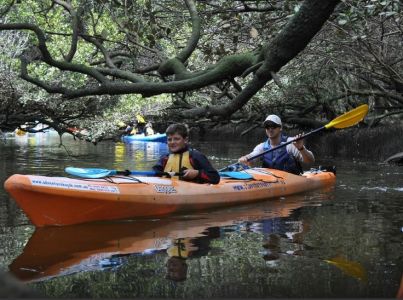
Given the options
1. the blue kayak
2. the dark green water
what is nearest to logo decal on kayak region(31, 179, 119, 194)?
the dark green water

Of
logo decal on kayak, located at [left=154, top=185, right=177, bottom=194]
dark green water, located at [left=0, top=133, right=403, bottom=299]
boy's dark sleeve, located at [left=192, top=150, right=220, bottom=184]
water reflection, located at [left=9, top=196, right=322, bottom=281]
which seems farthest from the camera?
boy's dark sleeve, located at [left=192, top=150, right=220, bottom=184]

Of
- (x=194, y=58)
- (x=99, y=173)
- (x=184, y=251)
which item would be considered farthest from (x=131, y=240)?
(x=194, y=58)

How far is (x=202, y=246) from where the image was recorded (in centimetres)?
573

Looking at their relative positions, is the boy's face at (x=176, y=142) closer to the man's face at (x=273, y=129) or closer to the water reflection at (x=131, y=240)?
the water reflection at (x=131, y=240)

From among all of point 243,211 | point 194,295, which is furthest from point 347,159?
point 194,295

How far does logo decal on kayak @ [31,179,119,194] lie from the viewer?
616 centimetres

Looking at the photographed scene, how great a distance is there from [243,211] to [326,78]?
8285 mm

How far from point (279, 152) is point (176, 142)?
291cm

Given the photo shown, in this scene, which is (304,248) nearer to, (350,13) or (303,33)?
(350,13)

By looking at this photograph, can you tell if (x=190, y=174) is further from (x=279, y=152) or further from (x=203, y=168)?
(x=279, y=152)

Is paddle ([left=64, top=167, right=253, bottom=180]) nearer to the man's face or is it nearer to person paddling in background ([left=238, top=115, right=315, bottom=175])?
person paddling in background ([left=238, top=115, right=315, bottom=175])

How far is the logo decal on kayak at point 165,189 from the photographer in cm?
718

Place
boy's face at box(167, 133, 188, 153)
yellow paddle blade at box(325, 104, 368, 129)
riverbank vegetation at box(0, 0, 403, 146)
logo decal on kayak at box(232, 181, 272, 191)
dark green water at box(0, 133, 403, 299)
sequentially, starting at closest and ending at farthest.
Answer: riverbank vegetation at box(0, 0, 403, 146) < dark green water at box(0, 133, 403, 299) < boy's face at box(167, 133, 188, 153) < logo decal on kayak at box(232, 181, 272, 191) < yellow paddle blade at box(325, 104, 368, 129)

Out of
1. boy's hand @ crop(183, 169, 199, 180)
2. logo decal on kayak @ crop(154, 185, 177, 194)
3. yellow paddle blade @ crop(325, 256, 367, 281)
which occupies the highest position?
boy's hand @ crop(183, 169, 199, 180)
